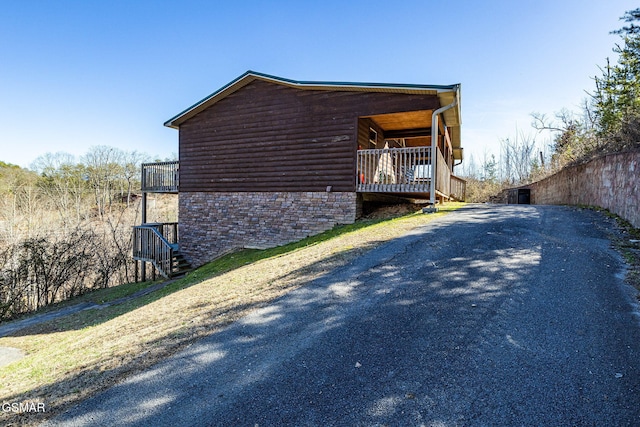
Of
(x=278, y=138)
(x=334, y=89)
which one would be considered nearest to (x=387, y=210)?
(x=334, y=89)

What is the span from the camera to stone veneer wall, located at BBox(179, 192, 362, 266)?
10.8m

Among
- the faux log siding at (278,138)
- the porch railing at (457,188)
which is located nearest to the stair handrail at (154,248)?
the faux log siding at (278,138)

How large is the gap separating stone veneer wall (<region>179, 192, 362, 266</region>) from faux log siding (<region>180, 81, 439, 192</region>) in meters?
0.35

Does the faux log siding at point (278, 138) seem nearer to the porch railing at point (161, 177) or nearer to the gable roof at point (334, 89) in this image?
the gable roof at point (334, 89)

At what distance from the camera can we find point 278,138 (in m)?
11.6

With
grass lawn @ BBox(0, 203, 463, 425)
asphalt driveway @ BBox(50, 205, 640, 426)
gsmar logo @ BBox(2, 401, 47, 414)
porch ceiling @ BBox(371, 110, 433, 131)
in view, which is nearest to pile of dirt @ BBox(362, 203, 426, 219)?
porch ceiling @ BBox(371, 110, 433, 131)

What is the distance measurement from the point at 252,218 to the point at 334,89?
17.9 ft

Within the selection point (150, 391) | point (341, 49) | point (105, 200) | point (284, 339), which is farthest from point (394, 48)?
point (105, 200)

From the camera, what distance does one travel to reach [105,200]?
31.7m

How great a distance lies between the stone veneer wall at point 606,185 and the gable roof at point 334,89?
4282mm

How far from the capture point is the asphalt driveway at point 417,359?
2.16 meters

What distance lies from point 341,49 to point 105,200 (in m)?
29.2

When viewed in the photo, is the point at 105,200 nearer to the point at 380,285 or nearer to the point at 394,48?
the point at 394,48

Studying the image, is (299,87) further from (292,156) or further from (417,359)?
(417,359)
